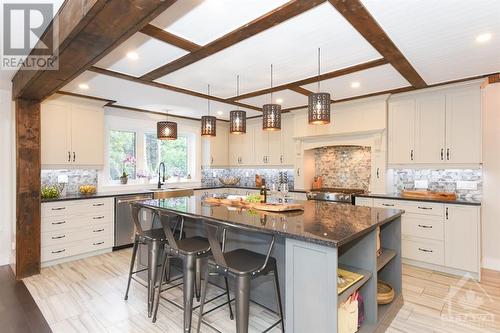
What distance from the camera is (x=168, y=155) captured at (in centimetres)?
617

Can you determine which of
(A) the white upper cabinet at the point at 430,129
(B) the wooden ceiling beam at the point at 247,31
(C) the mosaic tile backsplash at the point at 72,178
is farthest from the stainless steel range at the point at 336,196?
(C) the mosaic tile backsplash at the point at 72,178

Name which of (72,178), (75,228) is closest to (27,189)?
(75,228)

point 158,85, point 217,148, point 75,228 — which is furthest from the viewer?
point 217,148

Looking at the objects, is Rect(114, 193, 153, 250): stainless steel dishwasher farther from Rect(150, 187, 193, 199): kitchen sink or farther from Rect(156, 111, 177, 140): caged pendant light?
Rect(156, 111, 177, 140): caged pendant light

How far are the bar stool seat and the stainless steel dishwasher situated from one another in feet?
10.00

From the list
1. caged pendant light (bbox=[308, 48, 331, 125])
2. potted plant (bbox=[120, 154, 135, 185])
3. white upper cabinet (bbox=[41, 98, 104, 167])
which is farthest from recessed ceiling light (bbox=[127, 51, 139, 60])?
potted plant (bbox=[120, 154, 135, 185])

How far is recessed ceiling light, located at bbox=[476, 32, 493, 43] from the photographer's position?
→ 2.44m

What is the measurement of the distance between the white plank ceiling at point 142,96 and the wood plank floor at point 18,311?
2618 millimetres

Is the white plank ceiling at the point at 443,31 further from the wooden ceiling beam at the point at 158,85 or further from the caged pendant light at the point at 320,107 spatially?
the wooden ceiling beam at the point at 158,85

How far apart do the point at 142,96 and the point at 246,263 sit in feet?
11.4

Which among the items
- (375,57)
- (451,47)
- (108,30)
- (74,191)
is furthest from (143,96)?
(451,47)

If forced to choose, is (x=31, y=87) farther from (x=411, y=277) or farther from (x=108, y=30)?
(x=411, y=277)

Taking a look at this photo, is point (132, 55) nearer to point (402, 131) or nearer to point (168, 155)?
point (168, 155)

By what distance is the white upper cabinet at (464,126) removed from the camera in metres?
3.70
